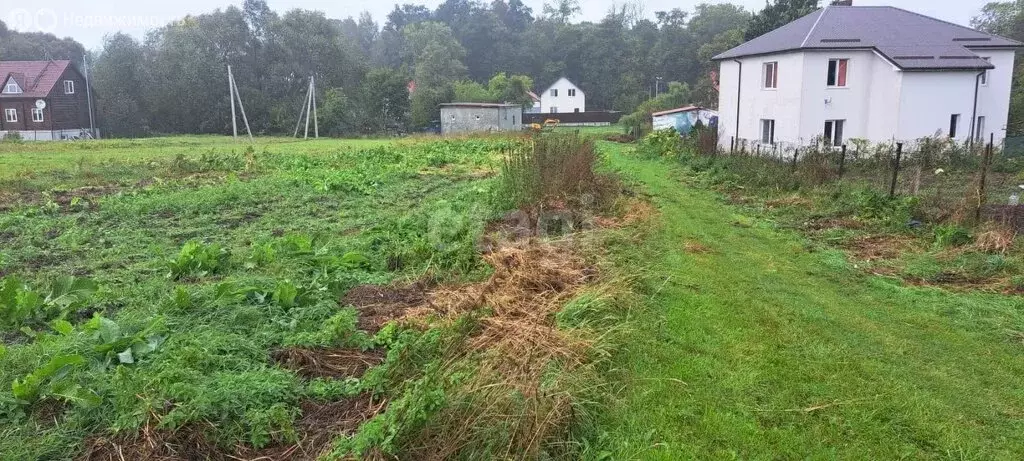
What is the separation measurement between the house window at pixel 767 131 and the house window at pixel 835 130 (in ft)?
6.16

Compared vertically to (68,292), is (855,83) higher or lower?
higher

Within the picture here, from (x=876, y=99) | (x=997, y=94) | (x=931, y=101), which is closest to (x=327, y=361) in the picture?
(x=876, y=99)

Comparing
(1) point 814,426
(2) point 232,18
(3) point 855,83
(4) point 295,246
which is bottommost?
(1) point 814,426

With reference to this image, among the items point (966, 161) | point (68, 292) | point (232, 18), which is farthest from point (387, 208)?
point (232, 18)

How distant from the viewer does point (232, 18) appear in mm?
54375

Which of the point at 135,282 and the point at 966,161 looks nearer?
the point at 135,282

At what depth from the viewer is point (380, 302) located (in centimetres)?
613

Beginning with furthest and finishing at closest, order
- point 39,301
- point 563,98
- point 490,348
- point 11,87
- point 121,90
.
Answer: point 563,98, point 121,90, point 11,87, point 39,301, point 490,348

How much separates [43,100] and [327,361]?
54765 millimetres

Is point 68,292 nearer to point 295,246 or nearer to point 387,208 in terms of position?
point 295,246

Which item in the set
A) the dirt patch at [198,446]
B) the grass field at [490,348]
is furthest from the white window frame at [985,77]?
the dirt patch at [198,446]

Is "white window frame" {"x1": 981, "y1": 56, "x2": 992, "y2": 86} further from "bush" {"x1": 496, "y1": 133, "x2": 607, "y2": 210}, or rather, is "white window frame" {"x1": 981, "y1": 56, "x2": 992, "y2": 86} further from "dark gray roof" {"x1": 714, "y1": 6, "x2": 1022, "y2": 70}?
"bush" {"x1": 496, "y1": 133, "x2": 607, "y2": 210}

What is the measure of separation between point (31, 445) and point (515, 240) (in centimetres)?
541

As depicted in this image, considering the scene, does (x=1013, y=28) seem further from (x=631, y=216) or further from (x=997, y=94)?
(x=631, y=216)
